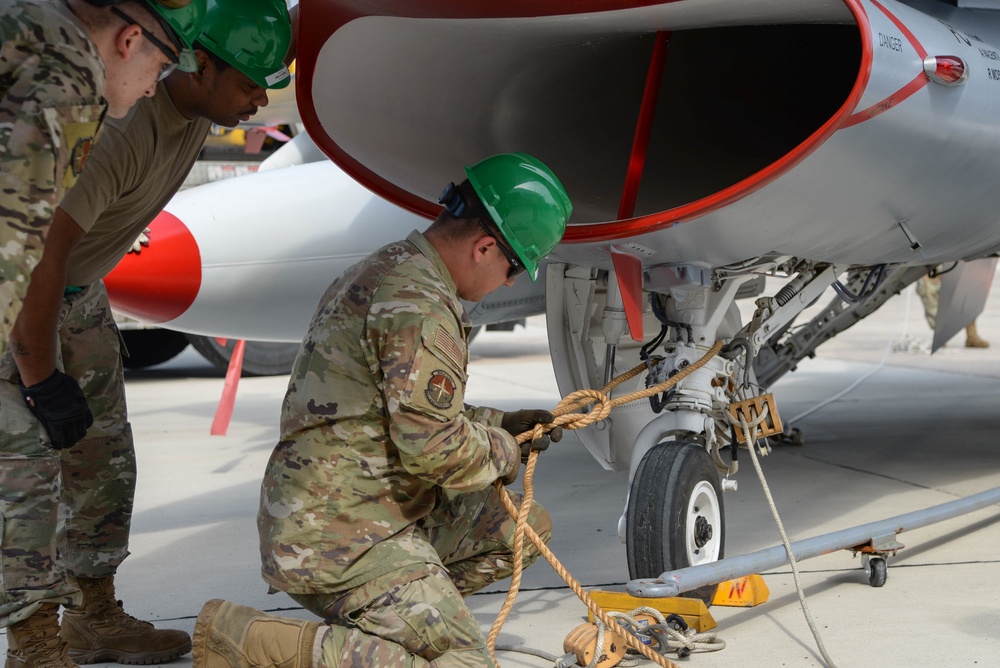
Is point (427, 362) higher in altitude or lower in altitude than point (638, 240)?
lower

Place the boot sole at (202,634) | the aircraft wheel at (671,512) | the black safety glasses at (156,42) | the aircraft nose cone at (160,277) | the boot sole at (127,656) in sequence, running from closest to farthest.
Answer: the black safety glasses at (156,42) < the boot sole at (202,634) < the boot sole at (127,656) < the aircraft wheel at (671,512) < the aircraft nose cone at (160,277)

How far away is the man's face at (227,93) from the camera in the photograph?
3068 millimetres

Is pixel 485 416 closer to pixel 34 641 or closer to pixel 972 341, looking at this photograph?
pixel 34 641

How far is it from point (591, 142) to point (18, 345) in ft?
7.90

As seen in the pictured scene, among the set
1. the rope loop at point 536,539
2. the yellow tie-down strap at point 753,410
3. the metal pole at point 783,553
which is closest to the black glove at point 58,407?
the rope loop at point 536,539

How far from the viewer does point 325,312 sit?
2.76 metres

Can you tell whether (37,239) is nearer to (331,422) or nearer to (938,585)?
(331,422)

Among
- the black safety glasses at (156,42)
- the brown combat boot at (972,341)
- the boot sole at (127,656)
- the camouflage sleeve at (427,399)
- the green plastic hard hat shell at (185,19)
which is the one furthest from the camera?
the brown combat boot at (972,341)

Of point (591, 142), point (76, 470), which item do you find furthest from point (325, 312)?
point (591, 142)

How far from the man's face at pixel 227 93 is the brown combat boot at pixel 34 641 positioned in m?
1.48

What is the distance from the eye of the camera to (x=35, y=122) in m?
1.75

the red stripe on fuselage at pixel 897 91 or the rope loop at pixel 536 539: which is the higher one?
the red stripe on fuselage at pixel 897 91

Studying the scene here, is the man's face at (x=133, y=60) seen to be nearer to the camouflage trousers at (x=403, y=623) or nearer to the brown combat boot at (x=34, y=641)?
the camouflage trousers at (x=403, y=623)

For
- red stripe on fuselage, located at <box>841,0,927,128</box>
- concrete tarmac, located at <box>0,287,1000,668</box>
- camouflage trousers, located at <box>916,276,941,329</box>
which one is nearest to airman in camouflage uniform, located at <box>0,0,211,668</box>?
concrete tarmac, located at <box>0,287,1000,668</box>
